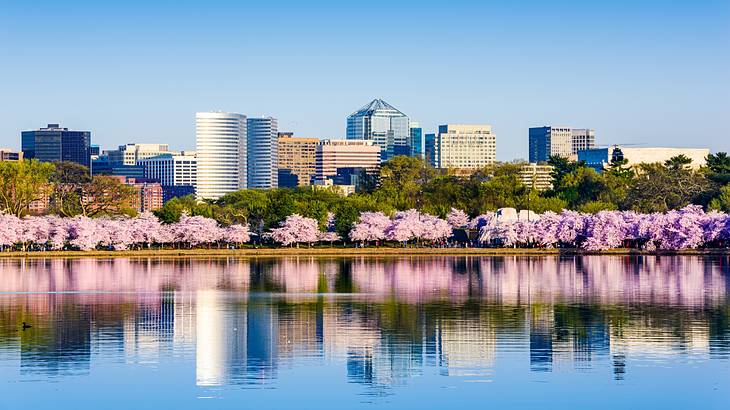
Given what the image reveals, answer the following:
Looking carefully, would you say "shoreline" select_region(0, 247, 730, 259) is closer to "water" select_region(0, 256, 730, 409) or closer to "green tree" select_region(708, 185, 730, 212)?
"green tree" select_region(708, 185, 730, 212)

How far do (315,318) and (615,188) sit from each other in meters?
105

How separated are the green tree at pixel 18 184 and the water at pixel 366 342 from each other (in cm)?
5248

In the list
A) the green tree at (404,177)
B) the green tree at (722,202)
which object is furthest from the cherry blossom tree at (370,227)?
the green tree at (722,202)

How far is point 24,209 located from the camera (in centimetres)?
13462

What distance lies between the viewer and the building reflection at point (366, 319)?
145 ft

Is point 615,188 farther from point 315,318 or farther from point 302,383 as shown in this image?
point 302,383

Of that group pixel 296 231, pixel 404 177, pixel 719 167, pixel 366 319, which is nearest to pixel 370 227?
pixel 296 231

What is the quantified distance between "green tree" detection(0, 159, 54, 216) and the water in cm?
5248

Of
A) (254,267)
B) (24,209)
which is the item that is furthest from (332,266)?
(24,209)

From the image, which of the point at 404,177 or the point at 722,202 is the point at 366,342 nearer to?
the point at 722,202

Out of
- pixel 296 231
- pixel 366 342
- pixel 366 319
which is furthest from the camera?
pixel 296 231

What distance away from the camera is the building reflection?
4425 cm

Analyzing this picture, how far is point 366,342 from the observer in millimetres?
48375

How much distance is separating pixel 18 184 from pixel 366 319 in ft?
277
